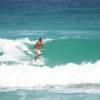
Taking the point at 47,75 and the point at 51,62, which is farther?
the point at 51,62

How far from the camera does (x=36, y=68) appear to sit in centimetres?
750

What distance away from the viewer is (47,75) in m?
7.39

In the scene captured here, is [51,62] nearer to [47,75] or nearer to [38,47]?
[47,75]

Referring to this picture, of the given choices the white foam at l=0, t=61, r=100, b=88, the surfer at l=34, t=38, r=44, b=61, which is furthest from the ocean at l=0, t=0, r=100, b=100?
the surfer at l=34, t=38, r=44, b=61

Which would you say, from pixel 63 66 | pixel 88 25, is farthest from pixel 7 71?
pixel 88 25

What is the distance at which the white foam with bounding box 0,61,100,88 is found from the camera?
23.5 feet

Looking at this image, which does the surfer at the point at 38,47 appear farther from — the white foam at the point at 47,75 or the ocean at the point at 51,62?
the white foam at the point at 47,75

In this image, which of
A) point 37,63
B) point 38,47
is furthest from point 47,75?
point 38,47

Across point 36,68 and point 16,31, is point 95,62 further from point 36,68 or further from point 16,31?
point 16,31

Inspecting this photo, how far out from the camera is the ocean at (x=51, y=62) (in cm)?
668

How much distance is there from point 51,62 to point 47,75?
0.31 metres

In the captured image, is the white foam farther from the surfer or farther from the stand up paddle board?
the surfer

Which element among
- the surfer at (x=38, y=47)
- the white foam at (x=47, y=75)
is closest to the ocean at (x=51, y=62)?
the white foam at (x=47, y=75)

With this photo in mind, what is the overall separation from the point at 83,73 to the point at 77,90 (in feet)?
2.47
